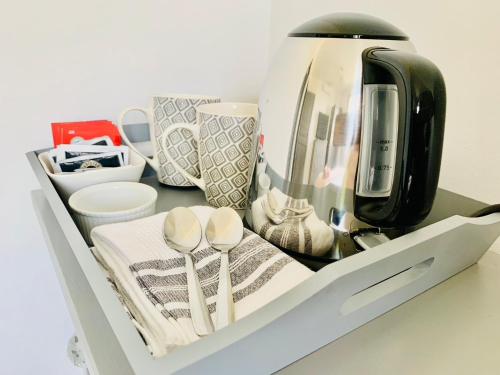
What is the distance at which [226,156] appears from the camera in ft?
1.51

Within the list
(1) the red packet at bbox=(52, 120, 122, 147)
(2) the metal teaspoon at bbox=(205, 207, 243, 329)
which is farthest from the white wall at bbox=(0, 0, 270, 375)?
(2) the metal teaspoon at bbox=(205, 207, 243, 329)

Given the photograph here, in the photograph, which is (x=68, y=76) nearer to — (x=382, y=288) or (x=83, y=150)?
(x=83, y=150)

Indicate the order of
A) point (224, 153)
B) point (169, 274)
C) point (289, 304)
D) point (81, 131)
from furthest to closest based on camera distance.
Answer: point (81, 131)
point (224, 153)
point (169, 274)
point (289, 304)

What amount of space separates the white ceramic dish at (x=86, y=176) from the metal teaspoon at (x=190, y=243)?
138 mm

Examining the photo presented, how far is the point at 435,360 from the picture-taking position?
11.3 inches

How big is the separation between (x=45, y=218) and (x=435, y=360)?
46 centimetres

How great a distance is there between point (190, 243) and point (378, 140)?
0.65ft

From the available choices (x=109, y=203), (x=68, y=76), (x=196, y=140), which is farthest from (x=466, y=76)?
(x=68, y=76)

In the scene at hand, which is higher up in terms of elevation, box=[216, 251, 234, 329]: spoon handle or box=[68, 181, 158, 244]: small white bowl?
box=[68, 181, 158, 244]: small white bowl

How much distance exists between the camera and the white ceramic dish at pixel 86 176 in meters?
0.45

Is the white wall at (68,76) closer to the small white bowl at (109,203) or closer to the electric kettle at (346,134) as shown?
the small white bowl at (109,203)

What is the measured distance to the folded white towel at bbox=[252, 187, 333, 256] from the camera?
0.36 metres

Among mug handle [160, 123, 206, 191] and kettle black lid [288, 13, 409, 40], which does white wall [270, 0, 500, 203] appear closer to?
kettle black lid [288, 13, 409, 40]

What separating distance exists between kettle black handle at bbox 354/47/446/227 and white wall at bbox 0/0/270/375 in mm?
503
